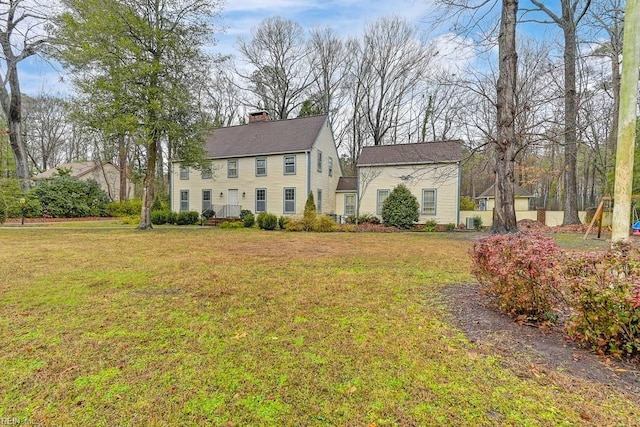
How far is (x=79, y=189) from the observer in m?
21.6

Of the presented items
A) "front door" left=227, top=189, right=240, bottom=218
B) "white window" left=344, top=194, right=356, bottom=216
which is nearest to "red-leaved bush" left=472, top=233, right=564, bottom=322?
"white window" left=344, top=194, right=356, bottom=216

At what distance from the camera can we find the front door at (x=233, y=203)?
20.2 m

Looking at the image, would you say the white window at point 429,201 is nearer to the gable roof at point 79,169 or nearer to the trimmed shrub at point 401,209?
the trimmed shrub at point 401,209

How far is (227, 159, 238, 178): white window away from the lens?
67.1 feet

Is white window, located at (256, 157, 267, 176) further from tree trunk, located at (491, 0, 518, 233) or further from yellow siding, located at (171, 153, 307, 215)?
tree trunk, located at (491, 0, 518, 233)

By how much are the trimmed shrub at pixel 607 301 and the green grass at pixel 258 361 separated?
63 cm

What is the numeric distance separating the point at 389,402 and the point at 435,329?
4.88 ft

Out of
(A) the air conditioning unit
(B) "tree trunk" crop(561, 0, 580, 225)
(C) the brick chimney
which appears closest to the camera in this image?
(B) "tree trunk" crop(561, 0, 580, 225)

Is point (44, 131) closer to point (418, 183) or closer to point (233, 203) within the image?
point (233, 203)

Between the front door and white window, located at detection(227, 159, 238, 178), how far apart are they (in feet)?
3.44

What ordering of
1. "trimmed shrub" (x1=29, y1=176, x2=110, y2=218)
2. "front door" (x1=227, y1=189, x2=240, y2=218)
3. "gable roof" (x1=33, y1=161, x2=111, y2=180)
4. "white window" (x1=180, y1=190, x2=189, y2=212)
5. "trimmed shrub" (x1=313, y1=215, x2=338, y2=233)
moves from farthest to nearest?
1. "gable roof" (x1=33, y1=161, x2=111, y2=180)
2. "white window" (x1=180, y1=190, x2=189, y2=212)
3. "front door" (x1=227, y1=189, x2=240, y2=218)
4. "trimmed shrub" (x1=29, y1=176, x2=110, y2=218)
5. "trimmed shrub" (x1=313, y1=215, x2=338, y2=233)

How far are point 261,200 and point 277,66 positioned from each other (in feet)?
47.3

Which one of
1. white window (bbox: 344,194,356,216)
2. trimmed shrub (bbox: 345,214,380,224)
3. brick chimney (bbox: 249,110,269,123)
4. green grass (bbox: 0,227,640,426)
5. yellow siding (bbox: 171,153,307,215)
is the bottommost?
green grass (bbox: 0,227,640,426)

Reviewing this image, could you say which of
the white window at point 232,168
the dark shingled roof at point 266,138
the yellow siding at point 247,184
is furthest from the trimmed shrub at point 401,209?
the white window at point 232,168
